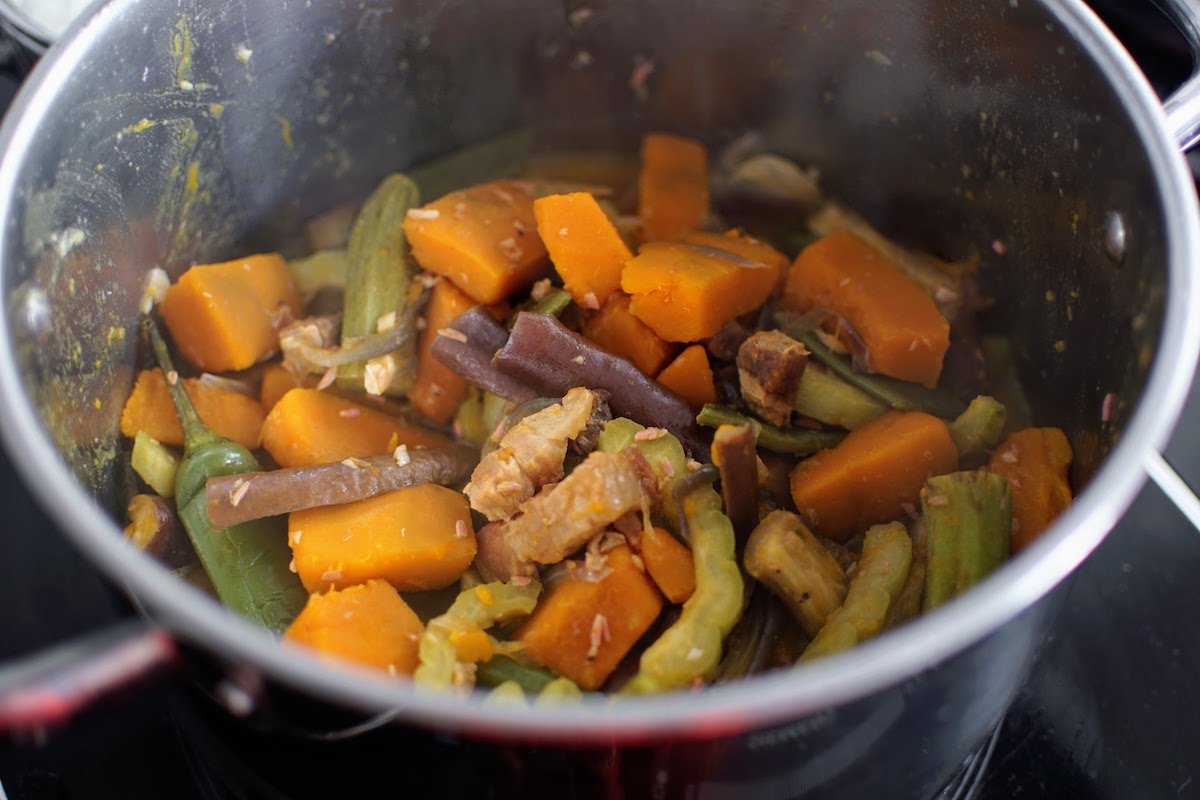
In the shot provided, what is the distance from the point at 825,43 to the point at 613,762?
4.68 feet

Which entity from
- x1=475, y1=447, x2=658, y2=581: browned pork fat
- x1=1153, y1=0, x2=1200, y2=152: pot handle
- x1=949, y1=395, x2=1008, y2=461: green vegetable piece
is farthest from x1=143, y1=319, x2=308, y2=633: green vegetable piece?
x1=1153, y1=0, x2=1200, y2=152: pot handle

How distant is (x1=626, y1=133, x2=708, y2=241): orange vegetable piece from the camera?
2.11m

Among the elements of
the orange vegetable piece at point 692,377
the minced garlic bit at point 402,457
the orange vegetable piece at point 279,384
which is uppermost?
the orange vegetable piece at point 279,384

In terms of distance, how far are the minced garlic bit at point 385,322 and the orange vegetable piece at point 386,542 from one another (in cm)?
37

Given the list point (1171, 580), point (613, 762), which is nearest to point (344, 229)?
point (613, 762)

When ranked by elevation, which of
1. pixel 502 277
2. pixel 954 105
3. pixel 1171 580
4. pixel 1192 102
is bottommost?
pixel 1171 580

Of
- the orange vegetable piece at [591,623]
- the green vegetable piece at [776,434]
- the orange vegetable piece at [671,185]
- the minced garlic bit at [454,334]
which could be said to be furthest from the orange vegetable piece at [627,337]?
the orange vegetable piece at [591,623]

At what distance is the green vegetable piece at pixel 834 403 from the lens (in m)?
1.73

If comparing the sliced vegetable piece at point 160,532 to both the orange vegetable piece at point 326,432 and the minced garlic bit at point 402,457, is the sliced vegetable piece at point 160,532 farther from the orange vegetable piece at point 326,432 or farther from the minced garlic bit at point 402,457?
the minced garlic bit at point 402,457

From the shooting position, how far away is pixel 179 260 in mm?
1835

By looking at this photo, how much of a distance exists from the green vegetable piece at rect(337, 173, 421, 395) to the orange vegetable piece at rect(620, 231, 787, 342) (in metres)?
0.42

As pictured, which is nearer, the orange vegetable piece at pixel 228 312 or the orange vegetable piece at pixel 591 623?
the orange vegetable piece at pixel 591 623

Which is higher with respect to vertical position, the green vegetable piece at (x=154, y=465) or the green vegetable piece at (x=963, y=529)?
the green vegetable piece at (x=154, y=465)

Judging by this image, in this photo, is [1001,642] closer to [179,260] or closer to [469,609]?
[469,609]
